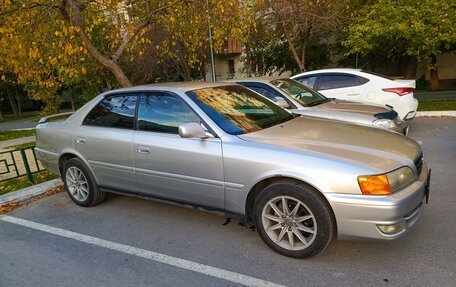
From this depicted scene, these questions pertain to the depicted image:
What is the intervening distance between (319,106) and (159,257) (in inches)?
155

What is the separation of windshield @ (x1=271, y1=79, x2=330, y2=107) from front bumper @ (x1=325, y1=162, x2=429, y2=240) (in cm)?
349

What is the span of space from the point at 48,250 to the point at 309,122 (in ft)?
10.4

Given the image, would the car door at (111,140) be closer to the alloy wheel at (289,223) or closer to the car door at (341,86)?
the alloy wheel at (289,223)

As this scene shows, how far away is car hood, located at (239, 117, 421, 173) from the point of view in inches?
111

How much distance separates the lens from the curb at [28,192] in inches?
201

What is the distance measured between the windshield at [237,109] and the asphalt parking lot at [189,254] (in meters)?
1.16

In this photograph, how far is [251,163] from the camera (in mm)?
3027

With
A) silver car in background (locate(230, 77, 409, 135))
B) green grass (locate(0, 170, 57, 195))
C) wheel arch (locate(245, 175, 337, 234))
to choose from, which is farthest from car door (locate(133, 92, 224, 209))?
green grass (locate(0, 170, 57, 195))

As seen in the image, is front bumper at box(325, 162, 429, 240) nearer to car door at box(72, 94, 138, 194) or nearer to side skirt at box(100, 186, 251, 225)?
side skirt at box(100, 186, 251, 225)

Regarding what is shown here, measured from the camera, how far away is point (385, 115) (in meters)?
5.58

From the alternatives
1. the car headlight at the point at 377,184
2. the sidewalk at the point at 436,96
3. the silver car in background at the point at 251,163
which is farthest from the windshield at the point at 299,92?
the sidewalk at the point at 436,96

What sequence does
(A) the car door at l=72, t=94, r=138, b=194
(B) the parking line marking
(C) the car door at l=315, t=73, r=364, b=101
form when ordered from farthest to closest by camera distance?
(C) the car door at l=315, t=73, r=364, b=101 < (A) the car door at l=72, t=94, r=138, b=194 < (B) the parking line marking

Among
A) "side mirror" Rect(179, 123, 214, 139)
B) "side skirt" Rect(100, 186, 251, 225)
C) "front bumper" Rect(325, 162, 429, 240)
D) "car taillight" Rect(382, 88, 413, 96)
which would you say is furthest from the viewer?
"car taillight" Rect(382, 88, 413, 96)

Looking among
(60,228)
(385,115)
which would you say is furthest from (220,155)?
(385,115)
